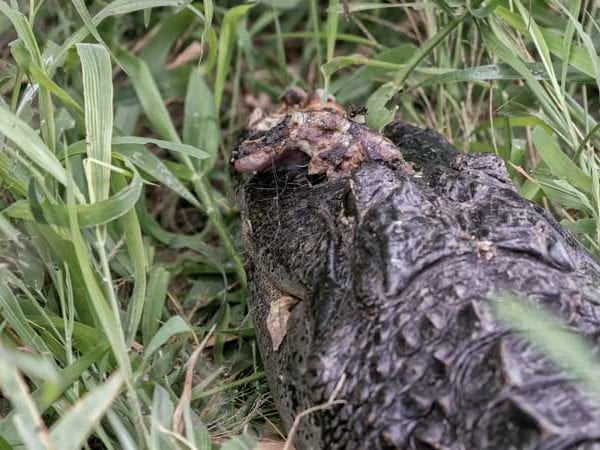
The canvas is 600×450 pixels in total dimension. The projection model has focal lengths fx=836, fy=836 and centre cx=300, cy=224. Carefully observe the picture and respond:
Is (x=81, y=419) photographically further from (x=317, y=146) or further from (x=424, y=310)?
(x=317, y=146)

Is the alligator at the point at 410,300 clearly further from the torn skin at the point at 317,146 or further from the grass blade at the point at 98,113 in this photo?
the grass blade at the point at 98,113

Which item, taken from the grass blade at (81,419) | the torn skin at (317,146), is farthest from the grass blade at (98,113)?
the grass blade at (81,419)

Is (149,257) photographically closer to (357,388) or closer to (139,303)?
(139,303)

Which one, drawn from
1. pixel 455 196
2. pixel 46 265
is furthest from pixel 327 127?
pixel 46 265

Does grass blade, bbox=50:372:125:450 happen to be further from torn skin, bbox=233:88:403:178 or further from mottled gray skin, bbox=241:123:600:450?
torn skin, bbox=233:88:403:178

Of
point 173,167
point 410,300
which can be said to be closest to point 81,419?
point 410,300

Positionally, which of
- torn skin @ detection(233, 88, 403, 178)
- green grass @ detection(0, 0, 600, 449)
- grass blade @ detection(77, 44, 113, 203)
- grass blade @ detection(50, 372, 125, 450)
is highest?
grass blade @ detection(77, 44, 113, 203)

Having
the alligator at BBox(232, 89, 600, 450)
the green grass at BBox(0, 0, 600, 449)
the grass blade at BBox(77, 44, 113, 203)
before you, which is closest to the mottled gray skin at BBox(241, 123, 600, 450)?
the alligator at BBox(232, 89, 600, 450)
